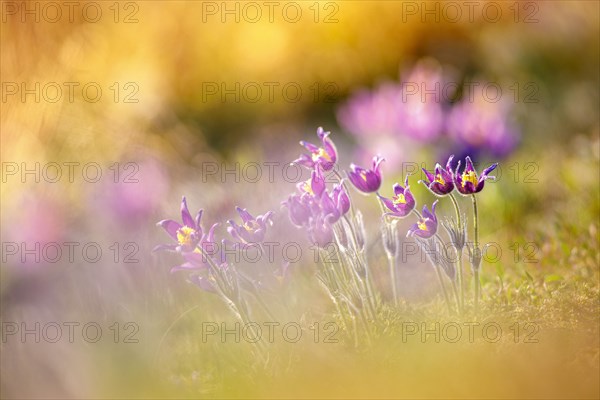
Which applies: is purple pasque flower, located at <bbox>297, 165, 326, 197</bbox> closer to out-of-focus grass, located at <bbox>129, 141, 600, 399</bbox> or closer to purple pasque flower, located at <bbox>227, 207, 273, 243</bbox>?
purple pasque flower, located at <bbox>227, 207, 273, 243</bbox>

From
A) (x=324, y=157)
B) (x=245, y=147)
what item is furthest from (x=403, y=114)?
(x=324, y=157)

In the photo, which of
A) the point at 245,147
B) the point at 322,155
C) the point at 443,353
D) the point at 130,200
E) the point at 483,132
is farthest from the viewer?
the point at 245,147

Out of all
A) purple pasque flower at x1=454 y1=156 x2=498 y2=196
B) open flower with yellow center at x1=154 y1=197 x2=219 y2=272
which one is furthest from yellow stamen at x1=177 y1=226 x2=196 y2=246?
purple pasque flower at x1=454 y1=156 x2=498 y2=196

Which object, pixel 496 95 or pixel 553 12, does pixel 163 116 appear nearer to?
pixel 496 95

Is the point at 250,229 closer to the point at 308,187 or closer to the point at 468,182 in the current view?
the point at 308,187

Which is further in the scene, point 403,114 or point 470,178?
point 403,114

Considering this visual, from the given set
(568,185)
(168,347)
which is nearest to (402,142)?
(568,185)
